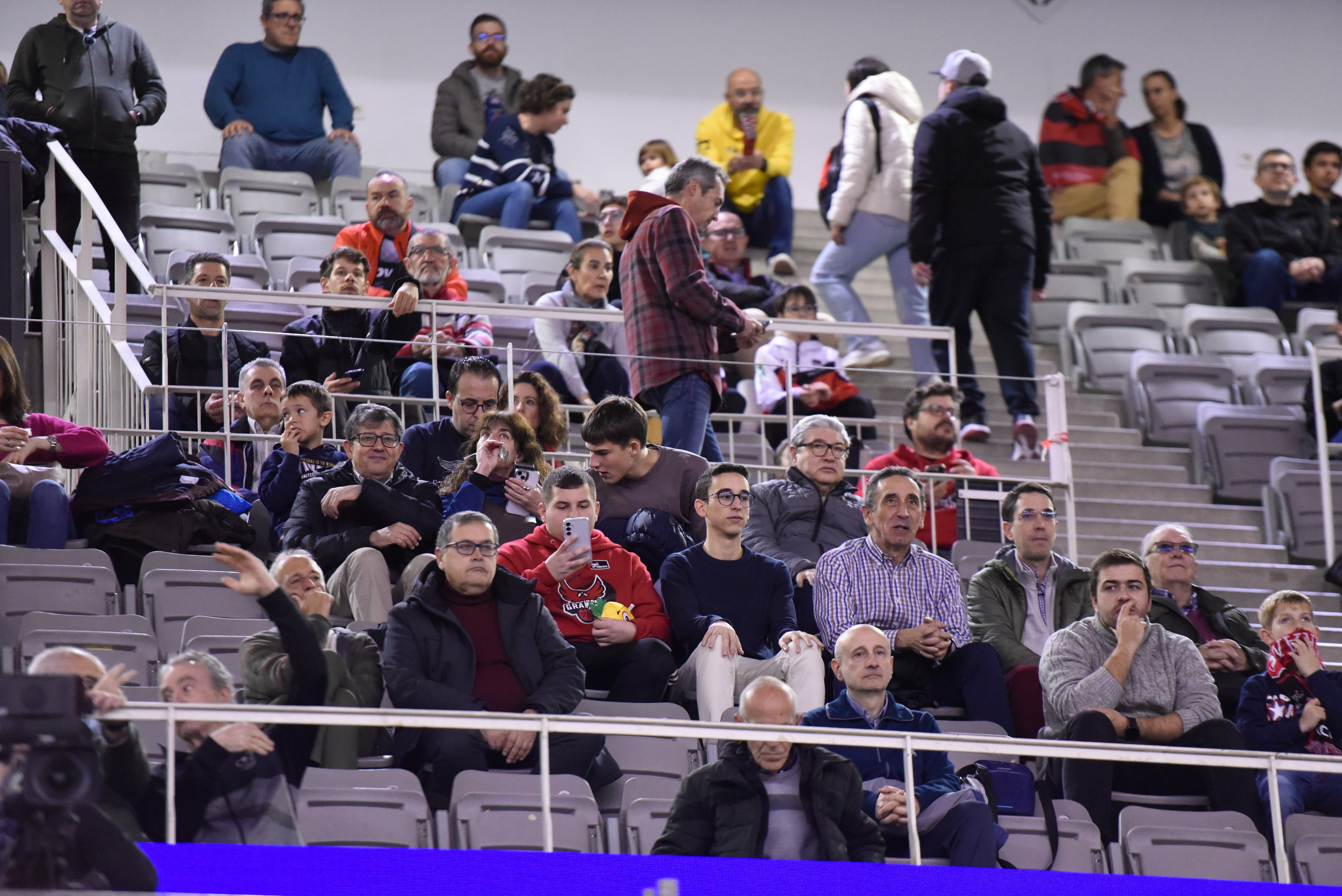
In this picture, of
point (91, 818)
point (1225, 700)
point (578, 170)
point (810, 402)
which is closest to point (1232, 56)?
point (578, 170)

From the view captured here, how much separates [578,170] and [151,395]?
5.37m

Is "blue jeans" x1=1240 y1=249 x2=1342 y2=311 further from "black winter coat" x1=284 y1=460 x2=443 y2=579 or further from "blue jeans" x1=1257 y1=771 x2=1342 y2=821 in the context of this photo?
"black winter coat" x1=284 y1=460 x2=443 y2=579

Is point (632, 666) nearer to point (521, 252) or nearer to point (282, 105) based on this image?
point (521, 252)

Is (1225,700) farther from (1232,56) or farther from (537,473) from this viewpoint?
(1232,56)

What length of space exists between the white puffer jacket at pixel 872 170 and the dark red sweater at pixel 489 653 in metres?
4.32

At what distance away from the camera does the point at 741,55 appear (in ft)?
41.0

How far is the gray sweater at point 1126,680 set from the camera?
561 centimetres

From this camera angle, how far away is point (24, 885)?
3.44 metres

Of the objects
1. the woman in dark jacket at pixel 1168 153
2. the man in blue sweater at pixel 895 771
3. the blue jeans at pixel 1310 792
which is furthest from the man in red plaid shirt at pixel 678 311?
the woman in dark jacket at pixel 1168 153

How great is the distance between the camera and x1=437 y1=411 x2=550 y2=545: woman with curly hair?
6.13m

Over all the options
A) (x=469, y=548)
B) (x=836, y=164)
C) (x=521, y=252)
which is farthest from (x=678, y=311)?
(x=836, y=164)

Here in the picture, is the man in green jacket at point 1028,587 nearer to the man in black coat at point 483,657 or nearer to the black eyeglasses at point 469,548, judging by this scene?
the man in black coat at point 483,657

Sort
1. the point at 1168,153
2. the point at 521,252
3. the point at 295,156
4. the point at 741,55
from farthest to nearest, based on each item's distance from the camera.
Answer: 1. the point at 741,55
2. the point at 1168,153
3. the point at 295,156
4. the point at 521,252

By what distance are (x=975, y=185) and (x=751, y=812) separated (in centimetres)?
443
